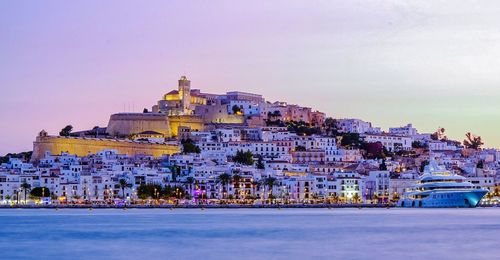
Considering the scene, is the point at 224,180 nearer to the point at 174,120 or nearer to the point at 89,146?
the point at 89,146

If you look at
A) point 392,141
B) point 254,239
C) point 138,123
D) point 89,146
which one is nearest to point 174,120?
point 138,123

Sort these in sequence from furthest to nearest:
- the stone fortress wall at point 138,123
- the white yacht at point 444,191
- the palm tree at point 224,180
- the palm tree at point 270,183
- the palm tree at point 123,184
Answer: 1. the stone fortress wall at point 138,123
2. the palm tree at point 270,183
3. the palm tree at point 224,180
4. the palm tree at point 123,184
5. the white yacht at point 444,191

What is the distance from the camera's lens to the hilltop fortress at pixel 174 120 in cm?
9719

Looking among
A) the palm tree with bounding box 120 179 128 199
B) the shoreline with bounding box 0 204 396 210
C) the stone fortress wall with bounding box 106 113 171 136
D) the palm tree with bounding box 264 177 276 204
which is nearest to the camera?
the shoreline with bounding box 0 204 396 210

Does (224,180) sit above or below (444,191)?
above

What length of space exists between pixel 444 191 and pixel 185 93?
49.2 meters

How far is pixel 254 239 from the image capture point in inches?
1674

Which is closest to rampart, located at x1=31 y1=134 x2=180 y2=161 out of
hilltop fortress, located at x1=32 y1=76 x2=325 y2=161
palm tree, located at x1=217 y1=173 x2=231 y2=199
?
hilltop fortress, located at x1=32 y1=76 x2=325 y2=161

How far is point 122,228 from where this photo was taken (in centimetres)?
5041

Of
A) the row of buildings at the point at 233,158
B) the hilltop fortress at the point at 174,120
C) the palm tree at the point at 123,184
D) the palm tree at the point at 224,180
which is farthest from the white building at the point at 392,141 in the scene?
the palm tree at the point at 123,184

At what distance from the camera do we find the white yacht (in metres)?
72.2

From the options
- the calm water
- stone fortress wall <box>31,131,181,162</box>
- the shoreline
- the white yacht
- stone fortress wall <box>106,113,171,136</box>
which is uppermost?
stone fortress wall <box>106,113,171,136</box>

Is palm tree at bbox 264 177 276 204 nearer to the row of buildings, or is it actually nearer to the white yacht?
the row of buildings

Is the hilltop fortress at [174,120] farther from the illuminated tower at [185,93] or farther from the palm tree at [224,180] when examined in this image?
the palm tree at [224,180]
